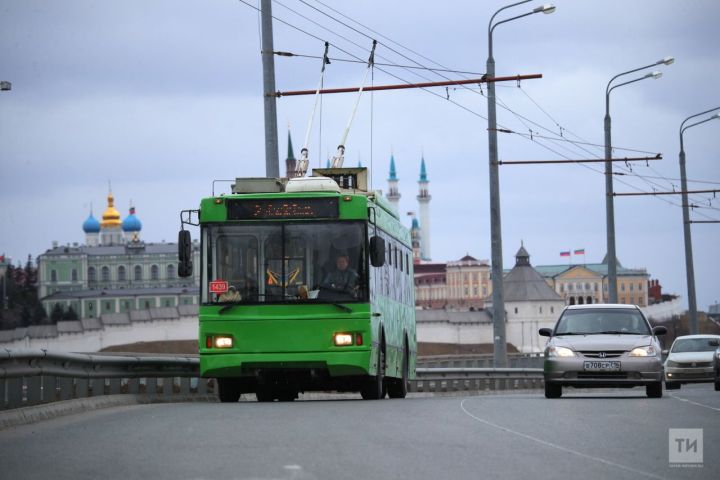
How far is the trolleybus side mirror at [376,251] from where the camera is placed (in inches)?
759

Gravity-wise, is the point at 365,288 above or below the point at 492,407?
above

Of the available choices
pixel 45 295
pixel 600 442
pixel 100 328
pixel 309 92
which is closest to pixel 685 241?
pixel 309 92

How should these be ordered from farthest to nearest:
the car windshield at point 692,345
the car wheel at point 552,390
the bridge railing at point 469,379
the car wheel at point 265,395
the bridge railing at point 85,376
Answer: the bridge railing at point 469,379 < the car windshield at point 692,345 < the car wheel at point 552,390 < the car wheel at point 265,395 < the bridge railing at point 85,376

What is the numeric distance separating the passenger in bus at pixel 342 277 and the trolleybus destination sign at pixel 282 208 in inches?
22.5

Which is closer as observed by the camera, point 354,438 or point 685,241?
point 354,438

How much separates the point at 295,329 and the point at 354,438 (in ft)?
22.9

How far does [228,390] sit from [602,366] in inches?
198

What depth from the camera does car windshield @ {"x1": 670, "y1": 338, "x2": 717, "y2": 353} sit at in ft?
116

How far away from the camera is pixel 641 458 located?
10.8 m

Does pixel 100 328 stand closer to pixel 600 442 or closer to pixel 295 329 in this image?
pixel 295 329

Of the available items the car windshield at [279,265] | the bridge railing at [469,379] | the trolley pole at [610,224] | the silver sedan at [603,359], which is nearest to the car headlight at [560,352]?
the silver sedan at [603,359]

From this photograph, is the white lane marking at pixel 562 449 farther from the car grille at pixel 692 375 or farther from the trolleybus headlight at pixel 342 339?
the car grille at pixel 692 375

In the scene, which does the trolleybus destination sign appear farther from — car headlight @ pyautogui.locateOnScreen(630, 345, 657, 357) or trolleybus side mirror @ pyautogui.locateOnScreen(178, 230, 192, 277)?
car headlight @ pyautogui.locateOnScreen(630, 345, 657, 357)

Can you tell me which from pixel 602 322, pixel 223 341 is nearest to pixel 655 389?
pixel 602 322
